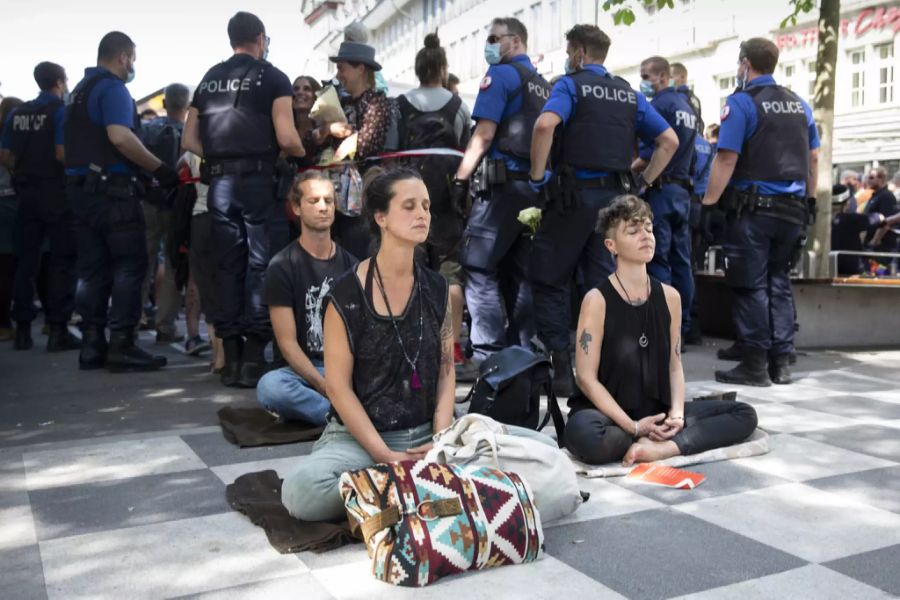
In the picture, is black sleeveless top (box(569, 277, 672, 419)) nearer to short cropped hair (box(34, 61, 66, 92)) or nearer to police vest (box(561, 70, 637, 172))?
police vest (box(561, 70, 637, 172))

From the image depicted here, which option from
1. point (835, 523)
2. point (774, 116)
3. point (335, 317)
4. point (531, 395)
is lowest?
point (835, 523)

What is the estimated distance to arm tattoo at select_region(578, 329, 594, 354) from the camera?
477 cm

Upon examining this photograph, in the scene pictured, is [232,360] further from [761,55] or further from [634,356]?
[761,55]

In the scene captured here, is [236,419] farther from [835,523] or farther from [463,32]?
[463,32]

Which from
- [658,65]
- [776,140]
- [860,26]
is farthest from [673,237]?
[860,26]

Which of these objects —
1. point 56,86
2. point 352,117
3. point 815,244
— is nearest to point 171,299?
point 56,86

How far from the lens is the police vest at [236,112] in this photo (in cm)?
675

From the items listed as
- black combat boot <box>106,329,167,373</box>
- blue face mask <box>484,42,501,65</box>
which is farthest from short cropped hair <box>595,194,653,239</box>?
black combat boot <box>106,329,167,373</box>

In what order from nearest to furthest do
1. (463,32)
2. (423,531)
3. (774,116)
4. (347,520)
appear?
(423,531) → (347,520) → (774,116) → (463,32)

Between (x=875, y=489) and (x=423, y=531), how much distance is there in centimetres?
214

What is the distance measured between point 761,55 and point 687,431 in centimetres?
341

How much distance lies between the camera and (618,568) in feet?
10.9

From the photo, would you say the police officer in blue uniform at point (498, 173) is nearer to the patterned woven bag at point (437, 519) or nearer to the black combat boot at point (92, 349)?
the black combat boot at point (92, 349)

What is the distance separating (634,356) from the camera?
4805 mm
